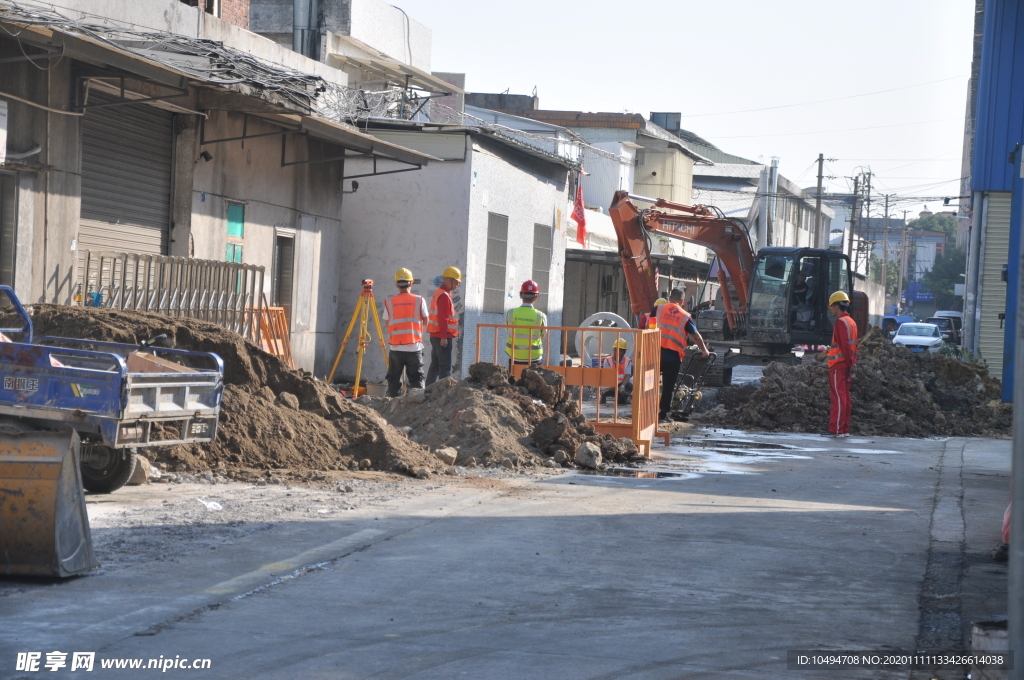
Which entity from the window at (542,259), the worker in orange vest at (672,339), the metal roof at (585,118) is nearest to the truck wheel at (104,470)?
the worker in orange vest at (672,339)

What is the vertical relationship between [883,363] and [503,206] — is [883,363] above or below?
below

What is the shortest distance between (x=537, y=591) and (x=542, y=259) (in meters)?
20.8

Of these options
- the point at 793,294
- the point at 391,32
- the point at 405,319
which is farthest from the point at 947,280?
the point at 405,319

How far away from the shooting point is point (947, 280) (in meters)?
97.0

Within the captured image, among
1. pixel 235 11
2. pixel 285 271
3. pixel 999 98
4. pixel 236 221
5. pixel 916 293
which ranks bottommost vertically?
pixel 285 271

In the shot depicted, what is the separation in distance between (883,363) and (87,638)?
17609 mm

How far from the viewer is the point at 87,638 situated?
5152 mm

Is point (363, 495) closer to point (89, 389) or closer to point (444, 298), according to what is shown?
point (89, 389)

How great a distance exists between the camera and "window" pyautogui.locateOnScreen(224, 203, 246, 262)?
17.6 m

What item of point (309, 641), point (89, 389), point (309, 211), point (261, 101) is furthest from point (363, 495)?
point (309, 211)

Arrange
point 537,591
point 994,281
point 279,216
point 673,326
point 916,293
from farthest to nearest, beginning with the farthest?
point 916,293
point 994,281
point 279,216
point 673,326
point 537,591

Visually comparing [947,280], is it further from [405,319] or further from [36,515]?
[36,515]

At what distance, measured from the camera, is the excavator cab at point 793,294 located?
2672 cm

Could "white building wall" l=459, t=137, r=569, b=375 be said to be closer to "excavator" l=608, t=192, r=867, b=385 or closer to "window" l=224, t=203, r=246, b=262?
"excavator" l=608, t=192, r=867, b=385
